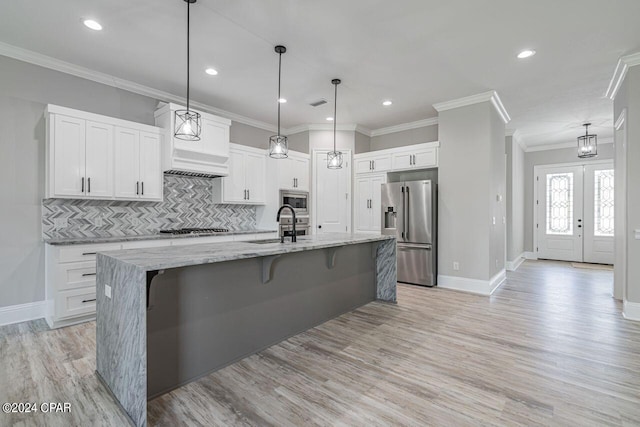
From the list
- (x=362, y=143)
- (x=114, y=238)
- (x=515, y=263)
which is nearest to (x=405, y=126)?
(x=362, y=143)

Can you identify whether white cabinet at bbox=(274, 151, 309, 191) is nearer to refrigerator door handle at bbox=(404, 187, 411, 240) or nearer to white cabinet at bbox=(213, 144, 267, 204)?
white cabinet at bbox=(213, 144, 267, 204)

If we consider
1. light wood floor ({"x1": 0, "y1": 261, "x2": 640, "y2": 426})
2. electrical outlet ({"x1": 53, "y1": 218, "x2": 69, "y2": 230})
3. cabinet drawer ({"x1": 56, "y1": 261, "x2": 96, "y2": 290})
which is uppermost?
electrical outlet ({"x1": 53, "y1": 218, "x2": 69, "y2": 230})

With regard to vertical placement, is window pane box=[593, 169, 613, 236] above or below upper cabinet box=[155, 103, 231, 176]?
below

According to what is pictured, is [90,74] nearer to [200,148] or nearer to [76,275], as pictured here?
[200,148]

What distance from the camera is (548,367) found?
247 cm

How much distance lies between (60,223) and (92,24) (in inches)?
88.4

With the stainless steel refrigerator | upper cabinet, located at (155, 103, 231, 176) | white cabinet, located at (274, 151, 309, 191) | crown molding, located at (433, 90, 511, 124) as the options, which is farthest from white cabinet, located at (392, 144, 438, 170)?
upper cabinet, located at (155, 103, 231, 176)

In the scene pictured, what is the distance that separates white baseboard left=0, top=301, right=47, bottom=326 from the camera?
3.36 meters

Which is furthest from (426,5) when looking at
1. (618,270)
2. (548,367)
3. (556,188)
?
(556,188)

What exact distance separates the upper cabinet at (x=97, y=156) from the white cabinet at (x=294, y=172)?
202 cm

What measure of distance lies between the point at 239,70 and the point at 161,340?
10.5 feet

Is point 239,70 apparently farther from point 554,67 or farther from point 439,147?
point 554,67

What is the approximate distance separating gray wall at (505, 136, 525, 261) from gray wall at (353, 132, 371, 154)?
3.01m

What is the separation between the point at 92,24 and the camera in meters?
2.95
